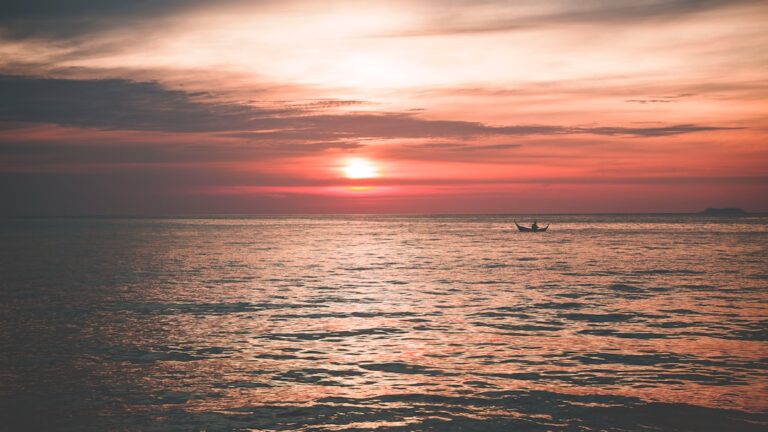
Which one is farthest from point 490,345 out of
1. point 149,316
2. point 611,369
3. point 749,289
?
point 749,289

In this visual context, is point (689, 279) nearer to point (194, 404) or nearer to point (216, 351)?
point (216, 351)

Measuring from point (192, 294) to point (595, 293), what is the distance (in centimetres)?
2739

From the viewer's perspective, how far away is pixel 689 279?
166 feet

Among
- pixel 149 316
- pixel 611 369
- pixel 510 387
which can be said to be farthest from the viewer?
pixel 149 316

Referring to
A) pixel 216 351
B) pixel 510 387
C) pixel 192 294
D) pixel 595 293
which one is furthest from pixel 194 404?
pixel 595 293

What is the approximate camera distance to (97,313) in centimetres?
3422

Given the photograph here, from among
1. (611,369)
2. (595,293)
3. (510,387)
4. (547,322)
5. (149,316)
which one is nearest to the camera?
(510,387)

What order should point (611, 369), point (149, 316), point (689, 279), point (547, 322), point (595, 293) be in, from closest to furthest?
point (611, 369) < point (547, 322) < point (149, 316) < point (595, 293) < point (689, 279)

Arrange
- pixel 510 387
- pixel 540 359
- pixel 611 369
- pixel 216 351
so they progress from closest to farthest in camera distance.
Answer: pixel 510 387 → pixel 611 369 → pixel 540 359 → pixel 216 351

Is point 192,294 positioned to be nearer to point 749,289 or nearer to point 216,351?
point 216,351

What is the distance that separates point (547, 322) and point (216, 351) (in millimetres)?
15948

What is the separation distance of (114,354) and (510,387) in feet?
49.9

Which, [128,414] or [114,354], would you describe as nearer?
[128,414]

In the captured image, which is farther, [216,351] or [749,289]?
[749,289]
